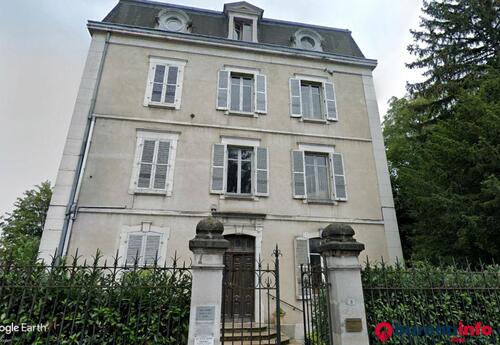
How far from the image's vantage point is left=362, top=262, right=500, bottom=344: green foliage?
12.9ft

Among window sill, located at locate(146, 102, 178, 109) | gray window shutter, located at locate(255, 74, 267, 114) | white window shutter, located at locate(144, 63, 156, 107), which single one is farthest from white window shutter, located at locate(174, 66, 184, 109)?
gray window shutter, located at locate(255, 74, 267, 114)

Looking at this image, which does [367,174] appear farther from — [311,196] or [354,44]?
[354,44]

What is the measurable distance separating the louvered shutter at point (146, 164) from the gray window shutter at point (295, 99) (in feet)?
15.7

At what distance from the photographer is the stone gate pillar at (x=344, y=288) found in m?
3.56

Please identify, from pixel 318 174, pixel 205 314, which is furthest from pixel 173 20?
pixel 205 314

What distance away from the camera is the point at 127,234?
7.47 meters

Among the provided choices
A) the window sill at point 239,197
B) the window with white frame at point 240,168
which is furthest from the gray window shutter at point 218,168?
the window sill at point 239,197

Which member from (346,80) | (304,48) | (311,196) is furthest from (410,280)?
(304,48)

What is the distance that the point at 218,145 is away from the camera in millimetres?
8812

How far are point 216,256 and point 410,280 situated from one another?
301 cm

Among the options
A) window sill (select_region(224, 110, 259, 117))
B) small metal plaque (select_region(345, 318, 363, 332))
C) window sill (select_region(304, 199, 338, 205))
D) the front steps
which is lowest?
the front steps

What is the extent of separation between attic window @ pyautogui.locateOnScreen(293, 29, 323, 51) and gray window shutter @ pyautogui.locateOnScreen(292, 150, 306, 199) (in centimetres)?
484

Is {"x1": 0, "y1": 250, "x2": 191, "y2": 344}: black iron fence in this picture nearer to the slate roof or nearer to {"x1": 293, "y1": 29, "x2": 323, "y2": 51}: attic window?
the slate roof

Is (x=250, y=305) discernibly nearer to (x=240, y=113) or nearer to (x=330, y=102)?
(x=240, y=113)
